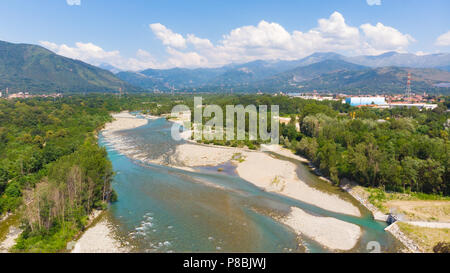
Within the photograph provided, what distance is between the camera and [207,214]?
74.5 ft

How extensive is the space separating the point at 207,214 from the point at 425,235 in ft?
52.8

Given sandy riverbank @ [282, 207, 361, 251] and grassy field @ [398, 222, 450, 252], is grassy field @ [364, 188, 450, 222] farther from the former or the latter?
sandy riverbank @ [282, 207, 361, 251]

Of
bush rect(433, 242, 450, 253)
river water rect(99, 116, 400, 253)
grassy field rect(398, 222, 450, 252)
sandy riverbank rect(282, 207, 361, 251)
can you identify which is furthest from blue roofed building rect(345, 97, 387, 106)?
bush rect(433, 242, 450, 253)

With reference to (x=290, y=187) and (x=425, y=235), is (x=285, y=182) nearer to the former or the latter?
(x=290, y=187)

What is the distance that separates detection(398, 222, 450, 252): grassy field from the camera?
17.5 m

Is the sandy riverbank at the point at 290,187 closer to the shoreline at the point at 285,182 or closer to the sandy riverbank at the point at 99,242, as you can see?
the shoreline at the point at 285,182

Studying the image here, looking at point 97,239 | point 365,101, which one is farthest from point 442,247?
point 365,101

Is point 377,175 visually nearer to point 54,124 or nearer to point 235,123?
point 235,123

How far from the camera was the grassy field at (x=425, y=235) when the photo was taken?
57.3 ft

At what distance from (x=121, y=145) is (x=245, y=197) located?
31.4 metres

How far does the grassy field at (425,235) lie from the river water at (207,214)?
130 cm

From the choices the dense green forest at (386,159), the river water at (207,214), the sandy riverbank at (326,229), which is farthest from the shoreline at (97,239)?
the dense green forest at (386,159)

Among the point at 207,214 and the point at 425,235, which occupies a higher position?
the point at 425,235
